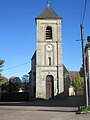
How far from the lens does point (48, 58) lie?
58.6 meters

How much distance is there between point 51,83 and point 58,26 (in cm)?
1181

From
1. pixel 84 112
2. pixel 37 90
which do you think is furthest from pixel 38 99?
pixel 84 112

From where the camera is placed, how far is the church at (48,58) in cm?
5722

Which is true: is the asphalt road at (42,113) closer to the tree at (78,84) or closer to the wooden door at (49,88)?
the wooden door at (49,88)

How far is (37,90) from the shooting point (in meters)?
56.9

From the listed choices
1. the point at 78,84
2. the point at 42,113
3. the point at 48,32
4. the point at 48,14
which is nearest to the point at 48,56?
the point at 48,32

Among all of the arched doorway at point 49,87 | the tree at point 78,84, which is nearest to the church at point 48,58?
the arched doorway at point 49,87

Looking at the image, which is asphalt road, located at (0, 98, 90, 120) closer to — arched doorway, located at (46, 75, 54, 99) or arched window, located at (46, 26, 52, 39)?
Answer: arched doorway, located at (46, 75, 54, 99)

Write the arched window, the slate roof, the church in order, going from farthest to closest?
1. the slate roof
2. the arched window
3. the church

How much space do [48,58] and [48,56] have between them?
15.8 inches

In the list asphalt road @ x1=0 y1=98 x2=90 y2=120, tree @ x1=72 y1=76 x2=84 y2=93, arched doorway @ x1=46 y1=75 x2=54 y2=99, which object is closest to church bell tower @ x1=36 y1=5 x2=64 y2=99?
arched doorway @ x1=46 y1=75 x2=54 y2=99

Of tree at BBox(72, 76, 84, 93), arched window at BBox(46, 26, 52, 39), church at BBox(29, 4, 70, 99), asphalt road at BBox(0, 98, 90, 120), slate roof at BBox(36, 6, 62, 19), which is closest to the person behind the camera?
asphalt road at BBox(0, 98, 90, 120)

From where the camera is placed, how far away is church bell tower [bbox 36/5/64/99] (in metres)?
57.2

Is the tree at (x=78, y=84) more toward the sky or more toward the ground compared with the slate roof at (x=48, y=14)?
more toward the ground
